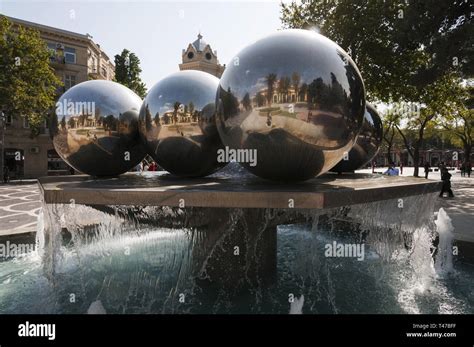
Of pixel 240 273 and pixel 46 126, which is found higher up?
pixel 46 126

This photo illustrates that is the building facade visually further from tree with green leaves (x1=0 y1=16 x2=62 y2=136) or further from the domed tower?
the domed tower

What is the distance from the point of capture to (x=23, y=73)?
31.0 m

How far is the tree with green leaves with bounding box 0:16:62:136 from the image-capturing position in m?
29.9

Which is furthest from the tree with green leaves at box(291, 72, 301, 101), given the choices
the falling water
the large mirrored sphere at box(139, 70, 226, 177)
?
the falling water

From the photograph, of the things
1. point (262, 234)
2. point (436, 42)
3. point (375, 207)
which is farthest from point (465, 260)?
point (436, 42)

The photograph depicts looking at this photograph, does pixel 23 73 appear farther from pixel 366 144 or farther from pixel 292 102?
pixel 292 102

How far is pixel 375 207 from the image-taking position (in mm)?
5320

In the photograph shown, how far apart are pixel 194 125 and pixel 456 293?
5.03 m

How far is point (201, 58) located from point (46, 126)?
44150mm

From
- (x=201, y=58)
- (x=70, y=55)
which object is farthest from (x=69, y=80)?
(x=201, y=58)

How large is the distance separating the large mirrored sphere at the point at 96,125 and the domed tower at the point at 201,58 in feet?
240

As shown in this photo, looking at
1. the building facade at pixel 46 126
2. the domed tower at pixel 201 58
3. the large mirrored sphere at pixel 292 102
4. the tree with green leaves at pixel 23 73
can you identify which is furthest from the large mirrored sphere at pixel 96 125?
the domed tower at pixel 201 58

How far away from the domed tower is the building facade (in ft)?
101
